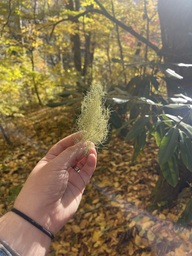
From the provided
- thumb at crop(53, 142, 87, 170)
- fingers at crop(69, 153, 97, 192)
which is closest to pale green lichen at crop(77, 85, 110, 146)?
thumb at crop(53, 142, 87, 170)

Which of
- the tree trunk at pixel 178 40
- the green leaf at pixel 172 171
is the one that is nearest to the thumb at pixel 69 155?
the green leaf at pixel 172 171

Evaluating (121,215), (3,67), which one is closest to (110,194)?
(121,215)

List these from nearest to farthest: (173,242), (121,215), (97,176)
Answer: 1. (173,242)
2. (121,215)
3. (97,176)

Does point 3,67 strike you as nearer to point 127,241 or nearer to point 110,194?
point 110,194

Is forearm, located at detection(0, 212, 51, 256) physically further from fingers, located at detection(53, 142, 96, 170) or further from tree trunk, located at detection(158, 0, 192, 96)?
tree trunk, located at detection(158, 0, 192, 96)

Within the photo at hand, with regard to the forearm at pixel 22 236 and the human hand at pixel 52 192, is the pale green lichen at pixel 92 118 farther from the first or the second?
the forearm at pixel 22 236

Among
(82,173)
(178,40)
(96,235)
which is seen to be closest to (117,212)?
(96,235)

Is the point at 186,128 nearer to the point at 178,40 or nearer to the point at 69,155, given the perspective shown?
the point at 69,155
